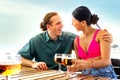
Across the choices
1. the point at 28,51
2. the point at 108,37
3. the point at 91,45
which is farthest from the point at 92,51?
the point at 28,51

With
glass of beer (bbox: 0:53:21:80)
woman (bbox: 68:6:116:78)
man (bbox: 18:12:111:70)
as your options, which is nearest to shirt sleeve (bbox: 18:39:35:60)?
man (bbox: 18:12:111:70)

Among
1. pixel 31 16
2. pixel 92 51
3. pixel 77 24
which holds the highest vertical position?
pixel 31 16

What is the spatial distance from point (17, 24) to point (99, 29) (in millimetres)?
1611

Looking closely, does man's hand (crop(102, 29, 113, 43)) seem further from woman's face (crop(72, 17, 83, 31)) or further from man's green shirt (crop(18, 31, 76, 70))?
man's green shirt (crop(18, 31, 76, 70))

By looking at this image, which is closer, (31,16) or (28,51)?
(28,51)

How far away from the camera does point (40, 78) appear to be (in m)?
1.61

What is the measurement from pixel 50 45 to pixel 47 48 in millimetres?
43

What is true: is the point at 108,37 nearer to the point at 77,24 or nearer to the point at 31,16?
the point at 77,24

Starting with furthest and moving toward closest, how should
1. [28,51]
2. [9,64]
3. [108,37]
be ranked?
[28,51], [108,37], [9,64]

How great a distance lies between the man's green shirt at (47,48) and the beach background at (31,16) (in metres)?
0.90

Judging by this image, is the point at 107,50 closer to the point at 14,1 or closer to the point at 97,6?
the point at 97,6

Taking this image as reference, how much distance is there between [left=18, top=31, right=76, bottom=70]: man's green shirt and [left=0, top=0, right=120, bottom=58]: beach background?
0.90 metres

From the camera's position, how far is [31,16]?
3.82m

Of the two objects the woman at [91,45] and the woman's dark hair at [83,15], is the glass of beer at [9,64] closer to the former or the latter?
the woman at [91,45]
